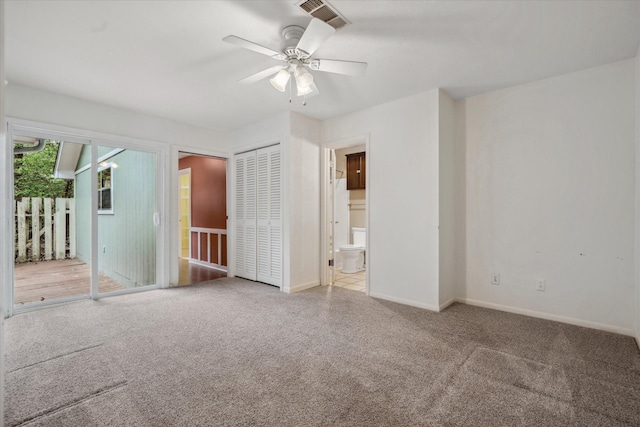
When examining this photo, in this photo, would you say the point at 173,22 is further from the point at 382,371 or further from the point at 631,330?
the point at 631,330

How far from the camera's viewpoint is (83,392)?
1833mm

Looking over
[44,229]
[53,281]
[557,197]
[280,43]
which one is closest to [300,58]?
[280,43]

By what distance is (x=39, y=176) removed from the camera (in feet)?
11.4

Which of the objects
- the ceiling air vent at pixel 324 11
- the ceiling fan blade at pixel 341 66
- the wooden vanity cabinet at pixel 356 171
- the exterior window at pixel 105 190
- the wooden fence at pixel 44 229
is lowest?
Result: the wooden fence at pixel 44 229

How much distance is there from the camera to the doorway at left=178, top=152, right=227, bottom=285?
5594 mm

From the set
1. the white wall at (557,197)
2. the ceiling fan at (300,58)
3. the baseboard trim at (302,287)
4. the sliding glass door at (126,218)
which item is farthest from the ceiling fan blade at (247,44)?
the sliding glass door at (126,218)

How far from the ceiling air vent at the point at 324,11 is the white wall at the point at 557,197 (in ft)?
6.89

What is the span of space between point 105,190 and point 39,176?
64 centimetres

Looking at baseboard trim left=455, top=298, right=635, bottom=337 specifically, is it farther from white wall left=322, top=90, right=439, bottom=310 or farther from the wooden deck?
the wooden deck

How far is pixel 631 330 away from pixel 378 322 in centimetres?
211

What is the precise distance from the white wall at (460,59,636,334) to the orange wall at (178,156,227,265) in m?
4.05

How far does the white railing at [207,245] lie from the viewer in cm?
573

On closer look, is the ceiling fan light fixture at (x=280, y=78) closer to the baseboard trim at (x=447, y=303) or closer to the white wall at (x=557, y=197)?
the white wall at (x=557, y=197)

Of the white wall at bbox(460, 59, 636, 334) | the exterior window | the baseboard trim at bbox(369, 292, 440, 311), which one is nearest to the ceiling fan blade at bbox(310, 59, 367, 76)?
the white wall at bbox(460, 59, 636, 334)
